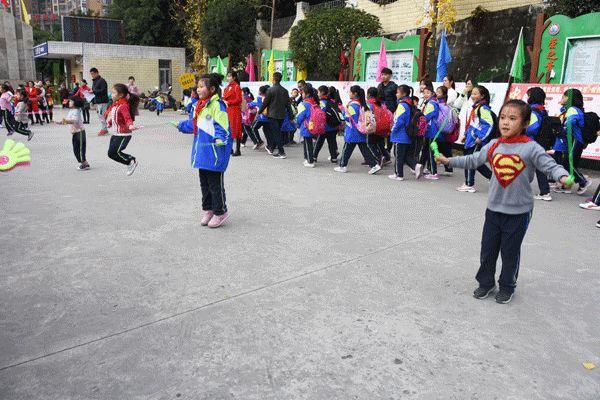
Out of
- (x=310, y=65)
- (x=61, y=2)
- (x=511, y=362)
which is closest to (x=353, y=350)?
(x=511, y=362)

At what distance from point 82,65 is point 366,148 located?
2880cm

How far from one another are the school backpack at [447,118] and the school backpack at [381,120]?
999 millimetres

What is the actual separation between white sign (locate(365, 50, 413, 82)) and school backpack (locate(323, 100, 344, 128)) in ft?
19.5

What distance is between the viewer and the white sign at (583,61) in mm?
9648

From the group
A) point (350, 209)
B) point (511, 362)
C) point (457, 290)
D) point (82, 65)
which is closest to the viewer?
point (511, 362)

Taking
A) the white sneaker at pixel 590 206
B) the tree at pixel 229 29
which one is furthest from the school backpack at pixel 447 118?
the tree at pixel 229 29

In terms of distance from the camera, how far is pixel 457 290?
3.77 meters

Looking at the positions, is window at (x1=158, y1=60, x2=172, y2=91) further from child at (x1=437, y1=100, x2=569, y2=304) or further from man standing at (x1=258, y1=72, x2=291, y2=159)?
child at (x1=437, y1=100, x2=569, y2=304)

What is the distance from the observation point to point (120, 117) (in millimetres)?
7453

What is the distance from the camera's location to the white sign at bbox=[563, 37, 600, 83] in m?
9.65

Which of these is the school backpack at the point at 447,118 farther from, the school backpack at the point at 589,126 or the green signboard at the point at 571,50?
the green signboard at the point at 571,50

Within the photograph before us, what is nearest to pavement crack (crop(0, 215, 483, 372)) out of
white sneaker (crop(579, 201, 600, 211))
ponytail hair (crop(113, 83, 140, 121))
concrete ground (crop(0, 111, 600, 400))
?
concrete ground (crop(0, 111, 600, 400))

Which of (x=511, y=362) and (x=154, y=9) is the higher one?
(x=154, y=9)

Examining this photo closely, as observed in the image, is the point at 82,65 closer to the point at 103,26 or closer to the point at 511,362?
the point at 103,26
